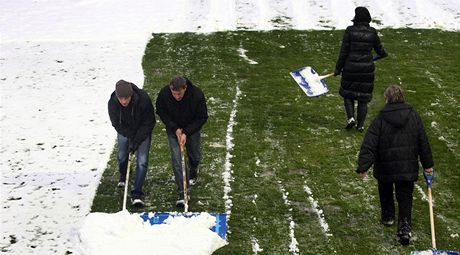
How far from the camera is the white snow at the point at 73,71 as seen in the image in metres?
9.30

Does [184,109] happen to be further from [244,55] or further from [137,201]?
[244,55]

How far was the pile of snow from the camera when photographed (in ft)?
24.5

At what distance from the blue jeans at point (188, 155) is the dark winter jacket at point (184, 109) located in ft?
0.50

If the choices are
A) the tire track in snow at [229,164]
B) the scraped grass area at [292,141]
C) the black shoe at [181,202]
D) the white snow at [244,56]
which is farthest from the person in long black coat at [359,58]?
the white snow at [244,56]

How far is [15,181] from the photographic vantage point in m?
10.1

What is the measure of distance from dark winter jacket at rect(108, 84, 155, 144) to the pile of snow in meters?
1.32

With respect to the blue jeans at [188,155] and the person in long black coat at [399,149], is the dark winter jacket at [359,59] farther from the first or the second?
the person in long black coat at [399,149]

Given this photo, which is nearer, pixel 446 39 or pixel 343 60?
pixel 343 60

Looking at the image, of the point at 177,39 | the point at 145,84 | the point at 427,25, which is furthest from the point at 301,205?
the point at 427,25

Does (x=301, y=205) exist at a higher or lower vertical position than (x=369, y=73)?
lower

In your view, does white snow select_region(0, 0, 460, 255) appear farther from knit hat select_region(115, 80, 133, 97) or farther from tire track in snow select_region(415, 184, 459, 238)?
tire track in snow select_region(415, 184, 459, 238)

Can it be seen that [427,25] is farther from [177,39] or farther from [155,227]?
[155,227]

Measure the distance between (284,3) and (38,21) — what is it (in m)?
7.81

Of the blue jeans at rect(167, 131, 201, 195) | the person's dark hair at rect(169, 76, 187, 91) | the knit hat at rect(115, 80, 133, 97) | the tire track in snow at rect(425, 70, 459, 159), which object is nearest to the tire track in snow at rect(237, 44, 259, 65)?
the tire track in snow at rect(425, 70, 459, 159)
